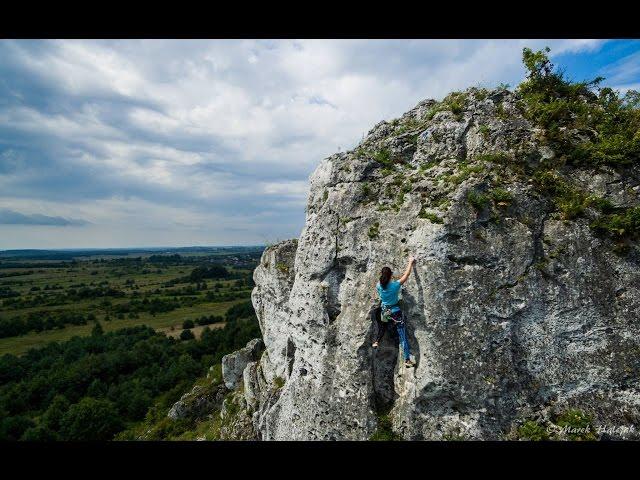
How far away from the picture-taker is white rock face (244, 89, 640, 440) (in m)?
8.92

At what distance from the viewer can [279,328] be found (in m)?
19.0

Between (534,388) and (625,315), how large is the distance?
3136mm

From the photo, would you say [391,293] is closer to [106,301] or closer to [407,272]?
[407,272]

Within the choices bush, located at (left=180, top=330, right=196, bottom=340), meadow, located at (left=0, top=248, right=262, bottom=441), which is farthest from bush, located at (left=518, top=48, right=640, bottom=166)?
bush, located at (left=180, top=330, right=196, bottom=340)

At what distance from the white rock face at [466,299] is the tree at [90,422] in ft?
154

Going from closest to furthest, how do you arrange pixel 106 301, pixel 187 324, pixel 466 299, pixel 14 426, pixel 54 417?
pixel 466 299
pixel 54 417
pixel 14 426
pixel 187 324
pixel 106 301

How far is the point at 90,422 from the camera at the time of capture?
45.7 meters

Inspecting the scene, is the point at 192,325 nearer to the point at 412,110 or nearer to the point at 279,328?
the point at 279,328

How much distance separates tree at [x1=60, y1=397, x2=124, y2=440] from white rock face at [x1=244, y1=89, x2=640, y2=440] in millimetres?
47038

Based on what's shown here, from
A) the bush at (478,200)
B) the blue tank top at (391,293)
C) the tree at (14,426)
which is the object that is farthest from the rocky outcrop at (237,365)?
the tree at (14,426)

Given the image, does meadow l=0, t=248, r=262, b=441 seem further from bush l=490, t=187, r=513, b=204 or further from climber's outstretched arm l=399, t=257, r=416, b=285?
bush l=490, t=187, r=513, b=204

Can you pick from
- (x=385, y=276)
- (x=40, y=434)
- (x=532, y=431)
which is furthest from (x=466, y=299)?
(x=40, y=434)

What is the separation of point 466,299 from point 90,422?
55290 millimetres
